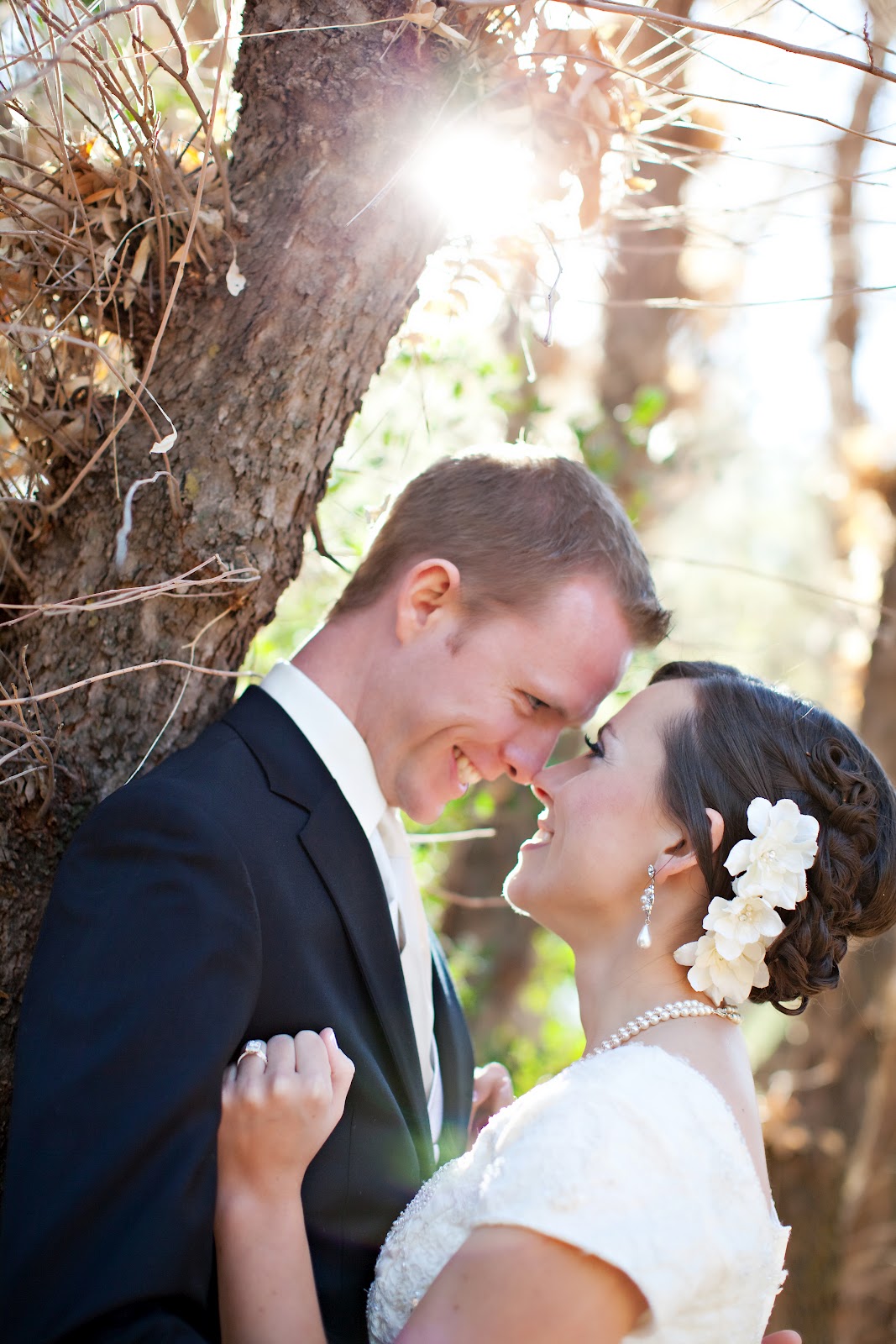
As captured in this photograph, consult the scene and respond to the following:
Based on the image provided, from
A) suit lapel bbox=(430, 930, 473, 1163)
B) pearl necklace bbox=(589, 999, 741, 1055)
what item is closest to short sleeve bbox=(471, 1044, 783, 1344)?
pearl necklace bbox=(589, 999, 741, 1055)

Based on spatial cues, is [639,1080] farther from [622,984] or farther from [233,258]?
[233,258]

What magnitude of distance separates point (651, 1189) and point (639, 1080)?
0.18 metres

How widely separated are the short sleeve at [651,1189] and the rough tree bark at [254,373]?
1076 millimetres

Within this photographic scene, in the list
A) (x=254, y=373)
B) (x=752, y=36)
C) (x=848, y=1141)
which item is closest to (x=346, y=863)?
(x=254, y=373)

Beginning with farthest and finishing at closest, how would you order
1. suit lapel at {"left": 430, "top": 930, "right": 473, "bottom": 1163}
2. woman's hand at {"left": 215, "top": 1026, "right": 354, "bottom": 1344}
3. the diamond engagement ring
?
1. suit lapel at {"left": 430, "top": 930, "right": 473, "bottom": 1163}
2. the diamond engagement ring
3. woman's hand at {"left": 215, "top": 1026, "right": 354, "bottom": 1344}

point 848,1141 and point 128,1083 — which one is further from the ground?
point 128,1083

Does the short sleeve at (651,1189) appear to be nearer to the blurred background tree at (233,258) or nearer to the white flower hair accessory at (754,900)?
the white flower hair accessory at (754,900)

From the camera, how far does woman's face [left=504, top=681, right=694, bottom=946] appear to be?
214cm

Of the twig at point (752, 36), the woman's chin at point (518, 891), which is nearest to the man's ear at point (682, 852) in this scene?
the woman's chin at point (518, 891)

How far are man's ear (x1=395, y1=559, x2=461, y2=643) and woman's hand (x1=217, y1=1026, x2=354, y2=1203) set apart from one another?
3.38 feet

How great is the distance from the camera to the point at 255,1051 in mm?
1801

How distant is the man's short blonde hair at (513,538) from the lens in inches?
95.3

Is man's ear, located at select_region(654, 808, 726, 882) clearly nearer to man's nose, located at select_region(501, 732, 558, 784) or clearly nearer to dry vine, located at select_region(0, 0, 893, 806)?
man's nose, located at select_region(501, 732, 558, 784)

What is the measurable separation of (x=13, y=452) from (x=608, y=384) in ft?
16.5
